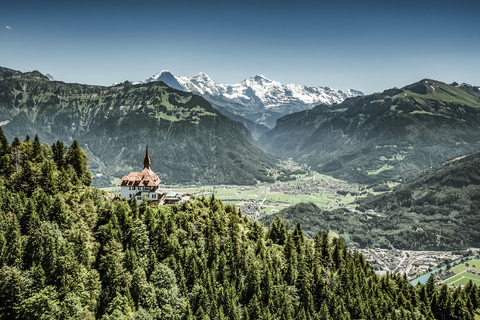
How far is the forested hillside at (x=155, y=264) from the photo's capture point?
2763 inches

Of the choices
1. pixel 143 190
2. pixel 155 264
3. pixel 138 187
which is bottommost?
pixel 155 264

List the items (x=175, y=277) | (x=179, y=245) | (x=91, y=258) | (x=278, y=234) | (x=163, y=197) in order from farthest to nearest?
(x=278, y=234) < (x=163, y=197) < (x=179, y=245) < (x=175, y=277) < (x=91, y=258)

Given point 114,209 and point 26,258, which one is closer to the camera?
point 26,258

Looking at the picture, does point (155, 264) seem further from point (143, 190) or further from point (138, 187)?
point (138, 187)

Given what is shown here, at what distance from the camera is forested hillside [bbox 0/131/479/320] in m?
70.2

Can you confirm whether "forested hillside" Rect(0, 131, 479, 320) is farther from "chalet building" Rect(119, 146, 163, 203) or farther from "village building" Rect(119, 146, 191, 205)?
"chalet building" Rect(119, 146, 163, 203)

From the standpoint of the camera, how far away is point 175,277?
84.2 m

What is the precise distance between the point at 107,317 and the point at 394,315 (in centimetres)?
8403

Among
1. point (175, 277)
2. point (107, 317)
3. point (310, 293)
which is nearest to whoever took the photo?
point (107, 317)

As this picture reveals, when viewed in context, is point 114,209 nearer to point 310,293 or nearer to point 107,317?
point 107,317

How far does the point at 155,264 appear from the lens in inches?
3280

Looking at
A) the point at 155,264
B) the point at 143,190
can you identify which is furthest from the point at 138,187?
the point at 155,264

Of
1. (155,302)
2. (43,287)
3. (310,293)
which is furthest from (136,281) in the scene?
(310,293)

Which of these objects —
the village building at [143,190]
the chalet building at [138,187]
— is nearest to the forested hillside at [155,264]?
the village building at [143,190]
